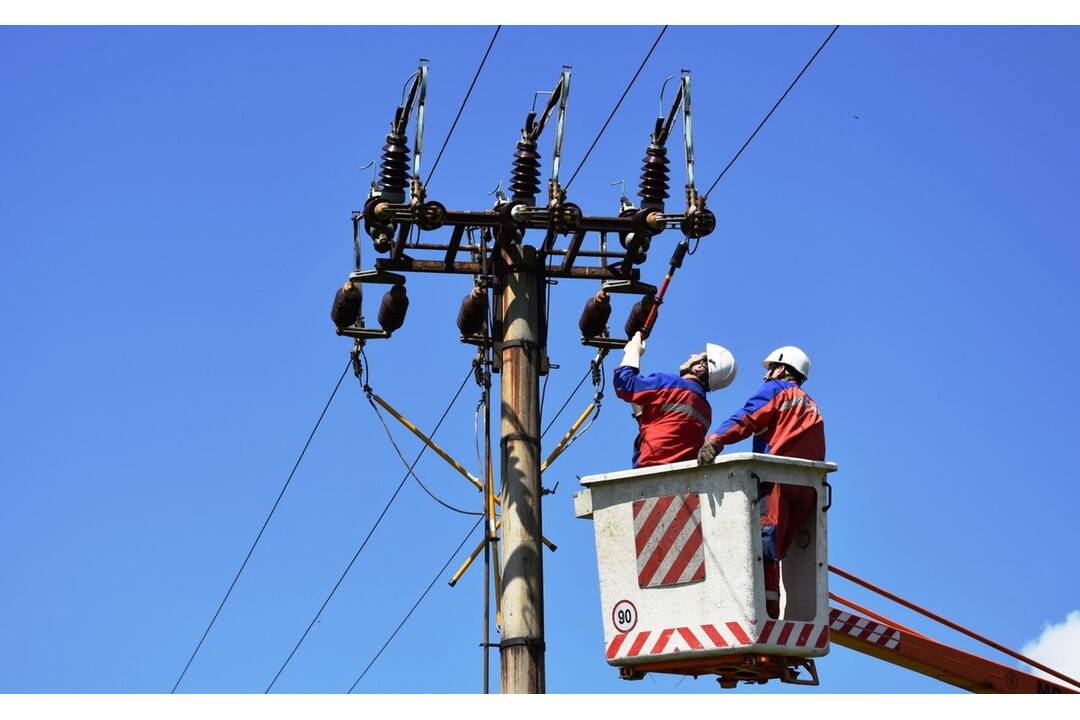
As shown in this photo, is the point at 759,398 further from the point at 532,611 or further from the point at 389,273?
the point at 389,273

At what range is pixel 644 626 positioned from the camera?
41.0 feet

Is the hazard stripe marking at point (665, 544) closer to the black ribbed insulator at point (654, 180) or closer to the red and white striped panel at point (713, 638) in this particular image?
the red and white striped panel at point (713, 638)

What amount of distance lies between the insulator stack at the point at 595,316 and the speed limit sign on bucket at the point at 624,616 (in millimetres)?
3603

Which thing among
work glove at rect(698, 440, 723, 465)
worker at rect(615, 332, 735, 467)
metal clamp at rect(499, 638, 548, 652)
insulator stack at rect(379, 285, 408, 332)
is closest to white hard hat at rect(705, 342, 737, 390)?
worker at rect(615, 332, 735, 467)

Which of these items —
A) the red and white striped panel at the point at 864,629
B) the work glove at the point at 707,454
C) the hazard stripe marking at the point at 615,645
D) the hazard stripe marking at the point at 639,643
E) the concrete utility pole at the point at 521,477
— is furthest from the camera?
the concrete utility pole at the point at 521,477

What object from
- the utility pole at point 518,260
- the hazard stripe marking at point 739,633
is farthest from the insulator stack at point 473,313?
the hazard stripe marking at point 739,633

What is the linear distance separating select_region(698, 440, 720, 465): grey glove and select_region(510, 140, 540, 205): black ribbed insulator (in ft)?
9.85

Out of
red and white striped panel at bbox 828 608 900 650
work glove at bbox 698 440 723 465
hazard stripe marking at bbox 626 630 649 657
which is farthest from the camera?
red and white striped panel at bbox 828 608 900 650

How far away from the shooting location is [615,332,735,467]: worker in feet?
42.3

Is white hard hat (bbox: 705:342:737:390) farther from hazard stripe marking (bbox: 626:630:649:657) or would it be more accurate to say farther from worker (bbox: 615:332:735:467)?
hazard stripe marking (bbox: 626:630:649:657)

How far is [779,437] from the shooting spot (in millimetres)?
12680

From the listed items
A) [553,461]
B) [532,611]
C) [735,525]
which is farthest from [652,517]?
[553,461]

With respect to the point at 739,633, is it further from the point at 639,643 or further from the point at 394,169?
the point at 394,169

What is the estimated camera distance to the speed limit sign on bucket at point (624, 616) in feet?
41.2
